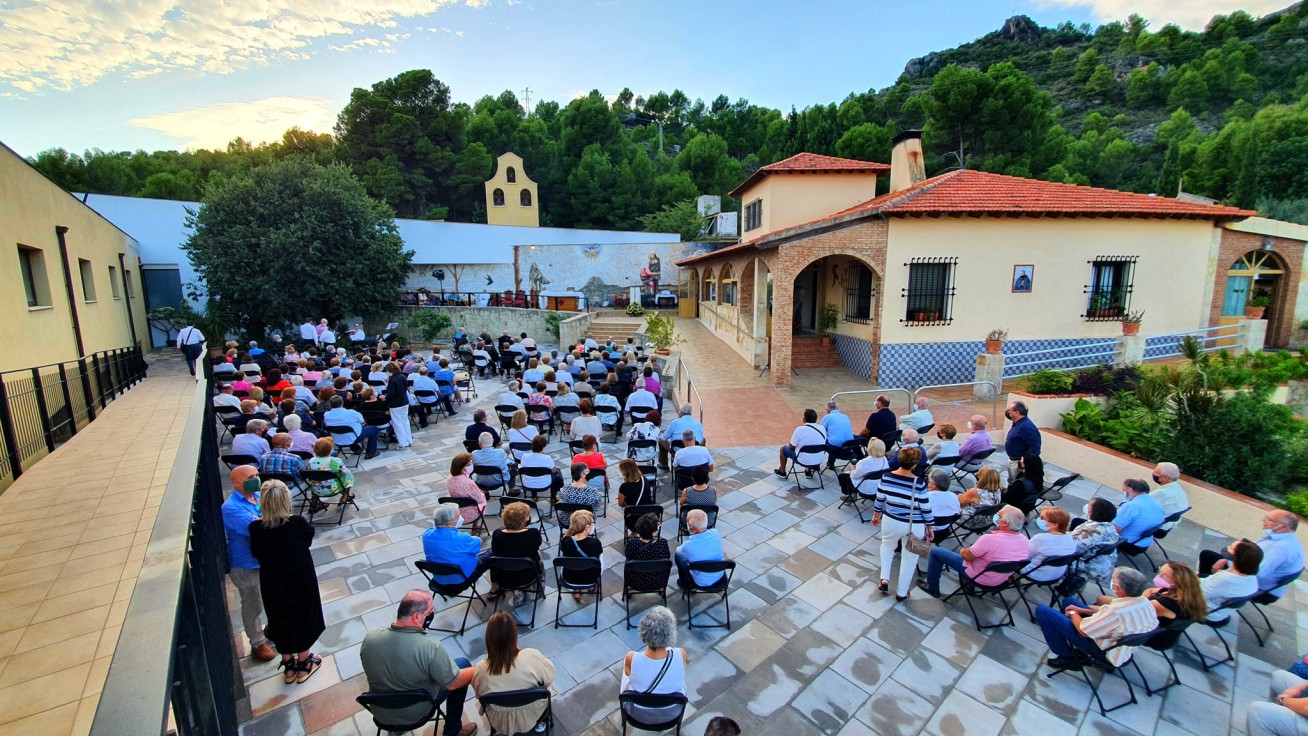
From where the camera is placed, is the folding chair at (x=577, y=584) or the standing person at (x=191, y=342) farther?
the standing person at (x=191, y=342)

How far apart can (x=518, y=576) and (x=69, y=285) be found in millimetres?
14142

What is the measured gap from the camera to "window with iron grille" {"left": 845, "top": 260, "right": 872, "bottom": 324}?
48.9 feet

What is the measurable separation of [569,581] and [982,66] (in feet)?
282

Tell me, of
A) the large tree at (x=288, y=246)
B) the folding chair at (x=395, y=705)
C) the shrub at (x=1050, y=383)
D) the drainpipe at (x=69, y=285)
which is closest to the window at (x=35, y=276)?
the drainpipe at (x=69, y=285)

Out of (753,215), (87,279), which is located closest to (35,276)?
(87,279)

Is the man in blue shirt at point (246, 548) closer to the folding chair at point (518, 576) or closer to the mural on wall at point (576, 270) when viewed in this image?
the folding chair at point (518, 576)

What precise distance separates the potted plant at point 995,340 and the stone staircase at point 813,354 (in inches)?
155

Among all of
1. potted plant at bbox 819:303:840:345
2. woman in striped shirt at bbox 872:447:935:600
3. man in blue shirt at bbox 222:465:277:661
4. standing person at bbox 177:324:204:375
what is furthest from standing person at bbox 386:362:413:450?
potted plant at bbox 819:303:840:345

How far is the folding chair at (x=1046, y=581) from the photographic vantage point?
462 cm

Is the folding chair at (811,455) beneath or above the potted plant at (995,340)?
beneath

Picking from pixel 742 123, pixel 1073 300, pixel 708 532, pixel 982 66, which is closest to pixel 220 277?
pixel 708 532

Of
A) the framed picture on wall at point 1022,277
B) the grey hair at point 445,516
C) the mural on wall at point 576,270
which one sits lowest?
the grey hair at point 445,516

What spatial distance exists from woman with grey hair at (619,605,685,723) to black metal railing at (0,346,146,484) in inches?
338

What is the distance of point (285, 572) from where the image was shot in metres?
4.01
